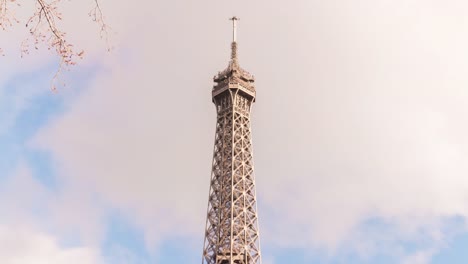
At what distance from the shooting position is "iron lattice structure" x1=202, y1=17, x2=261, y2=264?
65500 mm

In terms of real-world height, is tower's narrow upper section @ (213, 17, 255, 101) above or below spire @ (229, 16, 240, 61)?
below

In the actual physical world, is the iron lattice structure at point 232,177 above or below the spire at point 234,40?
below

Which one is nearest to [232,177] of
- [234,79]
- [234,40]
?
[234,79]

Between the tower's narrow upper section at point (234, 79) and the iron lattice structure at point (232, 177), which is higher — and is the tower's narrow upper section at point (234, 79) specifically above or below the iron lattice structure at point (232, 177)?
above

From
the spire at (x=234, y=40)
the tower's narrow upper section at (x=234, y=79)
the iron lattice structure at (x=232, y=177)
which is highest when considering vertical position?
the spire at (x=234, y=40)

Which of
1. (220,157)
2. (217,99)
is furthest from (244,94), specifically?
(220,157)

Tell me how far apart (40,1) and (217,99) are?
7103cm

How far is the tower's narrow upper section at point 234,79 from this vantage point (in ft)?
256

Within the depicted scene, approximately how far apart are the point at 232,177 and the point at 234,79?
52.3 feet

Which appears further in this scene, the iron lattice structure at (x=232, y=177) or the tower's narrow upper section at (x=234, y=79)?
the tower's narrow upper section at (x=234, y=79)

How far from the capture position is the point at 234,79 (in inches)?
3100

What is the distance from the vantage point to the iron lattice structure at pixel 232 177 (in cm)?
6550

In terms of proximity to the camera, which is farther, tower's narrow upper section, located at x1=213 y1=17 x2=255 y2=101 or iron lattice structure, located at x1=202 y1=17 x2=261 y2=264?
tower's narrow upper section, located at x1=213 y1=17 x2=255 y2=101

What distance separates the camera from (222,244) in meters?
65.4
